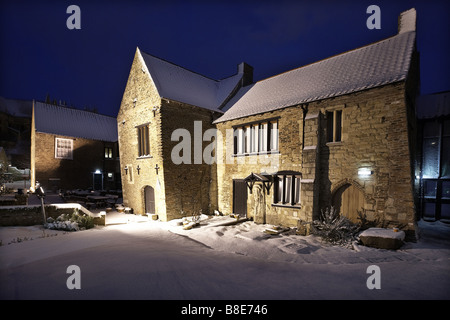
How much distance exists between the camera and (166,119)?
39.7 ft

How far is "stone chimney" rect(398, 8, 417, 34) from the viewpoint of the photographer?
33.2 feet

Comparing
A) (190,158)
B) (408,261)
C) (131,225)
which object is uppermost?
(190,158)

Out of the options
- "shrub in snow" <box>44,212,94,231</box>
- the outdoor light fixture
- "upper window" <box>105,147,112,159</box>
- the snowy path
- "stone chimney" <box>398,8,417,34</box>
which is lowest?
"shrub in snow" <box>44,212,94,231</box>

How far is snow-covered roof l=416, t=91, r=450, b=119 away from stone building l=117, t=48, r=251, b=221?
41.8 feet

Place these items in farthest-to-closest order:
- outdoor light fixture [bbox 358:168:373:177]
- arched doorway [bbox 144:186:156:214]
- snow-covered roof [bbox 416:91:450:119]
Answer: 1. arched doorway [bbox 144:186:156:214]
2. snow-covered roof [bbox 416:91:450:119]
3. outdoor light fixture [bbox 358:168:373:177]

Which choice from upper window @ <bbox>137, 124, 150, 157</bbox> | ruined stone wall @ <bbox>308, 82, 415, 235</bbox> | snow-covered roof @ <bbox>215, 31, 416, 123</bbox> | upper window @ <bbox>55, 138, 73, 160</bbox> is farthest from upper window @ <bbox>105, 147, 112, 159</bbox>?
ruined stone wall @ <bbox>308, 82, 415, 235</bbox>

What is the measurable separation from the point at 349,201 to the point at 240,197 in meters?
Result: 5.98

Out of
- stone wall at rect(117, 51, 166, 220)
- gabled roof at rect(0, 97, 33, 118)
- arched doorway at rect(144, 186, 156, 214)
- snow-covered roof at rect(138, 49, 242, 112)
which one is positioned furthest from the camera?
gabled roof at rect(0, 97, 33, 118)

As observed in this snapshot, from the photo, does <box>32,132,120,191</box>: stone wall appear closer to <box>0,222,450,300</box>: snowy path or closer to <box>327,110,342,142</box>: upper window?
<box>0,222,450,300</box>: snowy path

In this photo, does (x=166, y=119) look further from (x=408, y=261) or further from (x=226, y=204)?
(x=408, y=261)
